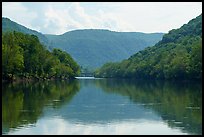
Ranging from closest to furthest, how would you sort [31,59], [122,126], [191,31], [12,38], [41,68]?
[122,126], [12,38], [31,59], [41,68], [191,31]

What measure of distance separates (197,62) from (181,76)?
17462 millimetres

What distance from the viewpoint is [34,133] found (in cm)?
2381

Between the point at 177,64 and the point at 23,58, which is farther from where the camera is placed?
the point at 177,64

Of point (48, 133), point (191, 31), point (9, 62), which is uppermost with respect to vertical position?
point (191, 31)

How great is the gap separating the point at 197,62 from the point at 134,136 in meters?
88.8

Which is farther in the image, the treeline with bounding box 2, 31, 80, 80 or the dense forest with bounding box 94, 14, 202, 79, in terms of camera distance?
the dense forest with bounding box 94, 14, 202, 79

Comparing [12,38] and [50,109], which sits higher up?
[12,38]

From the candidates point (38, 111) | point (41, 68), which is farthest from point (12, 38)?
point (38, 111)

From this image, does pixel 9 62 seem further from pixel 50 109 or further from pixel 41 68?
pixel 50 109

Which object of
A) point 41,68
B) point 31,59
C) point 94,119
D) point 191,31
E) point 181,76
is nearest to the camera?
point 94,119

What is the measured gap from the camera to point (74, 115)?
33.0 metres

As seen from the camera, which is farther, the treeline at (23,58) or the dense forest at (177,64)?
the dense forest at (177,64)

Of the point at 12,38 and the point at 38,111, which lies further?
the point at 12,38

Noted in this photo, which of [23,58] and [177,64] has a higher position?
[23,58]
